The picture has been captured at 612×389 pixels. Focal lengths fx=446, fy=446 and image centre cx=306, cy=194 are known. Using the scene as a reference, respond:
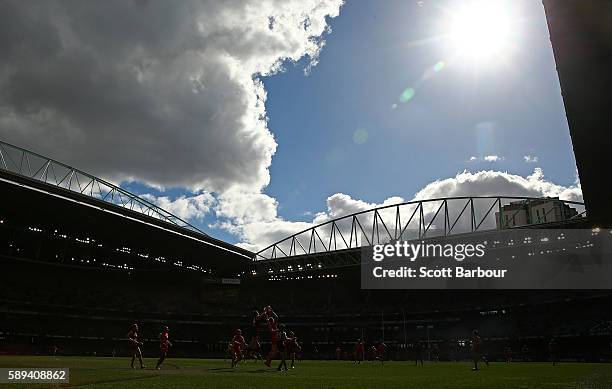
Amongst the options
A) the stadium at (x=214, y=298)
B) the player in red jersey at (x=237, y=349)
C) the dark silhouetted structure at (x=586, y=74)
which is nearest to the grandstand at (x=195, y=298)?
the stadium at (x=214, y=298)

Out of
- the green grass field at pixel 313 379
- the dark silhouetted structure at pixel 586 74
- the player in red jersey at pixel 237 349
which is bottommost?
the green grass field at pixel 313 379

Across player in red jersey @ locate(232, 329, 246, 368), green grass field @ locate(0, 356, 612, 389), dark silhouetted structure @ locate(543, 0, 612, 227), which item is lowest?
green grass field @ locate(0, 356, 612, 389)

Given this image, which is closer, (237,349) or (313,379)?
(313,379)

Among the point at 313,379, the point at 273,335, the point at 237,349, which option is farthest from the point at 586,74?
the point at 237,349

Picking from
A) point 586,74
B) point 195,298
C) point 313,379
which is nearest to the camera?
point 586,74

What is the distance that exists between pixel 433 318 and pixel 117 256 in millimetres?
45811

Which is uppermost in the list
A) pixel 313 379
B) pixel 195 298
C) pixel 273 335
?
pixel 195 298

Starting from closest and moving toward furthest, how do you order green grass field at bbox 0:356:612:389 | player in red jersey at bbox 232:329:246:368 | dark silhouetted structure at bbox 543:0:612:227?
1. dark silhouetted structure at bbox 543:0:612:227
2. green grass field at bbox 0:356:612:389
3. player in red jersey at bbox 232:329:246:368

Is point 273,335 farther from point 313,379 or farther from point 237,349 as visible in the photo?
point 313,379

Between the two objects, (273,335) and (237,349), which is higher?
(273,335)

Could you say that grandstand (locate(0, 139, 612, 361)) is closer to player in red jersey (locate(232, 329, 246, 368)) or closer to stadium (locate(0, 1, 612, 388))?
stadium (locate(0, 1, 612, 388))

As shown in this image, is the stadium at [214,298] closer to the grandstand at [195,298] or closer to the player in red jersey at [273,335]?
the grandstand at [195,298]

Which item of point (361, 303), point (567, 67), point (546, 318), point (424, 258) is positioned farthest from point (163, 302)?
point (567, 67)

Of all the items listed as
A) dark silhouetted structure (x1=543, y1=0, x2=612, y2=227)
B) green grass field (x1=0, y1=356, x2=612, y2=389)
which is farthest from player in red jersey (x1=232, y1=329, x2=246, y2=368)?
dark silhouetted structure (x1=543, y1=0, x2=612, y2=227)
